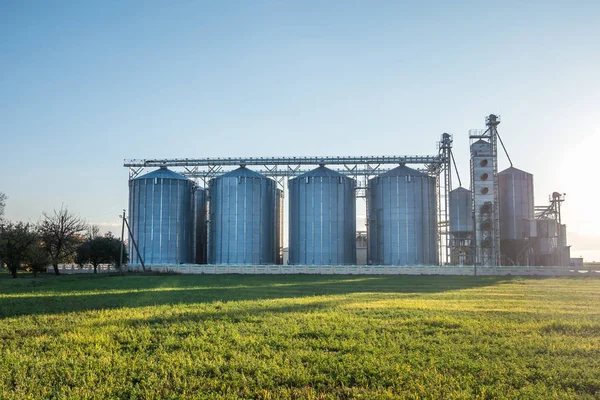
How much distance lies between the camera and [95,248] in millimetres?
79000

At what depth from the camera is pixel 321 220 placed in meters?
75.2

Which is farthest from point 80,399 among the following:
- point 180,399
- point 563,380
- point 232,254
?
point 232,254

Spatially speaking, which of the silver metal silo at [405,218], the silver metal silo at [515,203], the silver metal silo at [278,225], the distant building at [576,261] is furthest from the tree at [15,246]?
the distant building at [576,261]

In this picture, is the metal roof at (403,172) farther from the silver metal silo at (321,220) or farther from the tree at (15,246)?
the tree at (15,246)

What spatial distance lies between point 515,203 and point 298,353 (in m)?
67.9

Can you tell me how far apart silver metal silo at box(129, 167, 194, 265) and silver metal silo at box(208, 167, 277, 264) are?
167 inches

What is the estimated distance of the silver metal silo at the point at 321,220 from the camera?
2943 inches

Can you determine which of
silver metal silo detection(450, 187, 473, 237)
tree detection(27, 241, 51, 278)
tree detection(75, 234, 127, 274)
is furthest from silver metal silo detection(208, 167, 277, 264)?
silver metal silo detection(450, 187, 473, 237)

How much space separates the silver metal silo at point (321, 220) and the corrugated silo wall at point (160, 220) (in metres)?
16.2

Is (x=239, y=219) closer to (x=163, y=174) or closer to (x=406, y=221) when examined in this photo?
(x=163, y=174)

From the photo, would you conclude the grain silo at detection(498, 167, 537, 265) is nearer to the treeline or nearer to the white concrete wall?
the white concrete wall

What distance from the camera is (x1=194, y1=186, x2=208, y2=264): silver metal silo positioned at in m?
84.9

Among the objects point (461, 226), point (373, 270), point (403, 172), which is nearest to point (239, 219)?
point (373, 270)

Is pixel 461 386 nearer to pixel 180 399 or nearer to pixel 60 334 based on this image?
pixel 180 399
